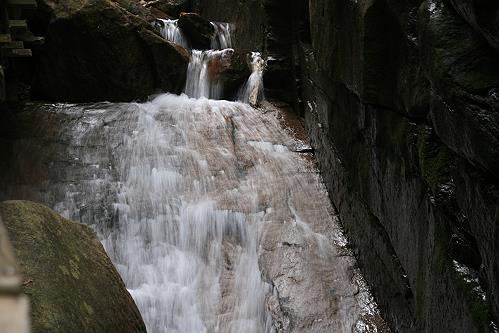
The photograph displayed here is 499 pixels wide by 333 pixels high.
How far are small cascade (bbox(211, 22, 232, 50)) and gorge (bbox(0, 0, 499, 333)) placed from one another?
3080 mm

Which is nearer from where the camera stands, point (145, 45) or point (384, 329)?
point (384, 329)

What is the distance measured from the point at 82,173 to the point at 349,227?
158 inches

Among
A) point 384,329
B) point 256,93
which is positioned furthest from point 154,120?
point 384,329

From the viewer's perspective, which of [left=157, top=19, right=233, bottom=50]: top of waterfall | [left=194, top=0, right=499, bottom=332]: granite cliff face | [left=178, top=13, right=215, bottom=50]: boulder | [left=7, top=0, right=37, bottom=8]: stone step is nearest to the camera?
[left=194, top=0, right=499, bottom=332]: granite cliff face

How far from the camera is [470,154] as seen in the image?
3.11 metres

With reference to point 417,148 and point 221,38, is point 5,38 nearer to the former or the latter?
point 417,148

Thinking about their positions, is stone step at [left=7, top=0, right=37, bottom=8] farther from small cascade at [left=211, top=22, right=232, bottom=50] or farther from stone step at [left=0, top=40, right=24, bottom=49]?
small cascade at [left=211, top=22, right=232, bottom=50]

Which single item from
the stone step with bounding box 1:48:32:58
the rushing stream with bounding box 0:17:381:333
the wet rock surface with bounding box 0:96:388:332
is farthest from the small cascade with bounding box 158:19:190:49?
the stone step with bounding box 1:48:32:58

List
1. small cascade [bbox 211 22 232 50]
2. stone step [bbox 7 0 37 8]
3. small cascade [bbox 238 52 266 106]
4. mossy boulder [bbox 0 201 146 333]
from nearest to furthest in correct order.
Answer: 1. mossy boulder [bbox 0 201 146 333]
2. stone step [bbox 7 0 37 8]
3. small cascade [bbox 238 52 266 106]
4. small cascade [bbox 211 22 232 50]

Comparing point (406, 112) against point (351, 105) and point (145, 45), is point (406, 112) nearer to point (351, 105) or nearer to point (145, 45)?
point (351, 105)

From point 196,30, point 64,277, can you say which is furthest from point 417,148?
point 196,30

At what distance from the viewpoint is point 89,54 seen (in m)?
10.4

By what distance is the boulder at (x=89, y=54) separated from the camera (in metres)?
10.3

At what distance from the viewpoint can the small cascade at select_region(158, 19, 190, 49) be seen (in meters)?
15.2
